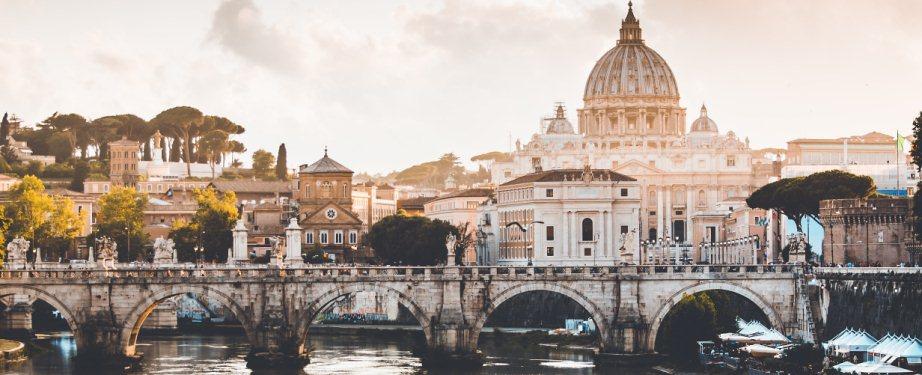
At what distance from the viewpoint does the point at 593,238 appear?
13875 centimetres

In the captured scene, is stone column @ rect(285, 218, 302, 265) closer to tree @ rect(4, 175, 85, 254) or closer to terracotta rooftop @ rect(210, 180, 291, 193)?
tree @ rect(4, 175, 85, 254)

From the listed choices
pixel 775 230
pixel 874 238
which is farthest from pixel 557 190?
pixel 874 238

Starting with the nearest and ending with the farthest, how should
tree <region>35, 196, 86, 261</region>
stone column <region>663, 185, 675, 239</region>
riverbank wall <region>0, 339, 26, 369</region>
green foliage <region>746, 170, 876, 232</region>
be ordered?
riverbank wall <region>0, 339, 26, 369</region> → green foliage <region>746, 170, 876, 232</region> → tree <region>35, 196, 86, 261</region> → stone column <region>663, 185, 675, 239</region>

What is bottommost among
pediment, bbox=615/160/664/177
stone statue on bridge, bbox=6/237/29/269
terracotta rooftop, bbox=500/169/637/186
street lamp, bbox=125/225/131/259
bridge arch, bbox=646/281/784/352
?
bridge arch, bbox=646/281/784/352

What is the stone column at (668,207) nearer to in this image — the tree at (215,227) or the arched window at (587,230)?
the arched window at (587,230)

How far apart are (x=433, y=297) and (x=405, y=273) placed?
1.60 meters

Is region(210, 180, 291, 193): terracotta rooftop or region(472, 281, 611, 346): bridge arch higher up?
region(210, 180, 291, 193): terracotta rooftop

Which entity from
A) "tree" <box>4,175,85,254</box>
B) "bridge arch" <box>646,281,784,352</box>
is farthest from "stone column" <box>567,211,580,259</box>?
"bridge arch" <box>646,281,784,352</box>

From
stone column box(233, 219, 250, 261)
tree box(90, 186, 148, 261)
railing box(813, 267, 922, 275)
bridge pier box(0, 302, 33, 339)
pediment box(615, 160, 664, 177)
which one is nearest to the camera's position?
railing box(813, 267, 922, 275)

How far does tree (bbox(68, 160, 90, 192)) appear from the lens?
623 ft

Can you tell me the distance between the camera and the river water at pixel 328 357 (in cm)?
8419

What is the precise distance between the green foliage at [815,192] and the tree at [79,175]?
88.9 m

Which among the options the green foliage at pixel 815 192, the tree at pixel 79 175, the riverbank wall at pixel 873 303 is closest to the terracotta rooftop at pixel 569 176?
the green foliage at pixel 815 192

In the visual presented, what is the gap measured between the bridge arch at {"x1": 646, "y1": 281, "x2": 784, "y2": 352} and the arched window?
55334 mm
